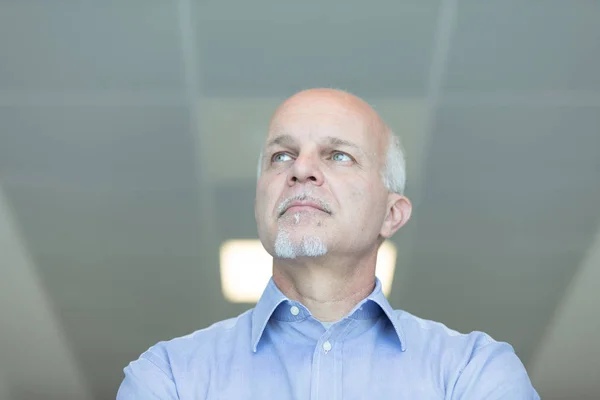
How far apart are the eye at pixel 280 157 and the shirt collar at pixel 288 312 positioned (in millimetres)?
320

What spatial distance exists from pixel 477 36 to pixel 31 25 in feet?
5.99

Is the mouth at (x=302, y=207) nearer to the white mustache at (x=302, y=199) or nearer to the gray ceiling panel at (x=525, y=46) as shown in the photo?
the white mustache at (x=302, y=199)

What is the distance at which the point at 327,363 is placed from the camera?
1390 millimetres

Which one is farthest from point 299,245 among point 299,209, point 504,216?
point 504,216

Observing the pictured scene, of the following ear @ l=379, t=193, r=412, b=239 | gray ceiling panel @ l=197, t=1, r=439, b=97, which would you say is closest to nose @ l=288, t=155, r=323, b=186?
ear @ l=379, t=193, r=412, b=239

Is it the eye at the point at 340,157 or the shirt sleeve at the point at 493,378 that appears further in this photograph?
the eye at the point at 340,157

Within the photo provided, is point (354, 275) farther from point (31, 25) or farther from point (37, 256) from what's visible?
point (37, 256)

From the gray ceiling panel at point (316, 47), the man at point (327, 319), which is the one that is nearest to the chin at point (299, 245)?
the man at point (327, 319)

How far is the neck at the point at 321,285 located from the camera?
156 cm

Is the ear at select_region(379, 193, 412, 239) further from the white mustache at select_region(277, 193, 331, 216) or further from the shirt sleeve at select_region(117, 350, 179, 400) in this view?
the shirt sleeve at select_region(117, 350, 179, 400)

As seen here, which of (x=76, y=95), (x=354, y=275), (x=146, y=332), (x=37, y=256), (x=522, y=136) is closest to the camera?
(x=354, y=275)

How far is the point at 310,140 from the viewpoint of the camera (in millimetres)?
1639

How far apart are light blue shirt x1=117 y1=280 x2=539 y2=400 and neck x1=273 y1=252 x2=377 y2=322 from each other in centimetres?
7

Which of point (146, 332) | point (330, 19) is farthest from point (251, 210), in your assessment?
point (146, 332)
